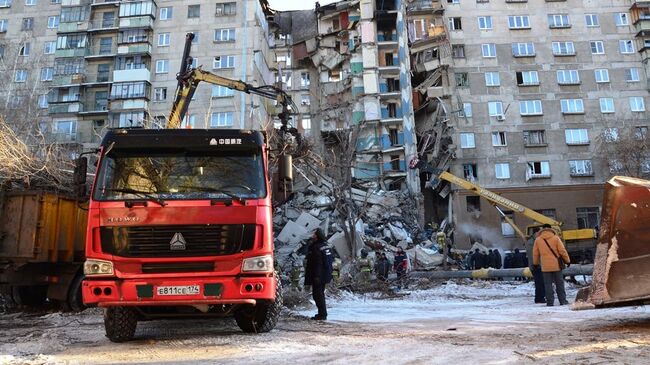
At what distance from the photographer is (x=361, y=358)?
524 centimetres

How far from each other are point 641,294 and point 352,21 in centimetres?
4427

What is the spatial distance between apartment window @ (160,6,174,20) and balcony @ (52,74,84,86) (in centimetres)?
880

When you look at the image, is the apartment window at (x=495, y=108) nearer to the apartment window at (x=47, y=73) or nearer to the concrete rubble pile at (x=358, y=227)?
the concrete rubble pile at (x=358, y=227)

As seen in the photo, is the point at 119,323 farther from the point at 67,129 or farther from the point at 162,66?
the point at 67,129

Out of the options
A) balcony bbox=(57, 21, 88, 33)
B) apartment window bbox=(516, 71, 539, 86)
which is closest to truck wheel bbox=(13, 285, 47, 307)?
apartment window bbox=(516, 71, 539, 86)

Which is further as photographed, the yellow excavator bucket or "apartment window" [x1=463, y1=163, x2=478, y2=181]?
"apartment window" [x1=463, y1=163, x2=478, y2=181]

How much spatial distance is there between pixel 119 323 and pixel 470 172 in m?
35.1

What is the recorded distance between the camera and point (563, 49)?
4088cm

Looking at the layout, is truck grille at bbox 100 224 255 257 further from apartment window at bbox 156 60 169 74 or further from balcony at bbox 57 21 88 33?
balcony at bbox 57 21 88 33

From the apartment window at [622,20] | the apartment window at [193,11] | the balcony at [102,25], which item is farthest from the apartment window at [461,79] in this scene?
the balcony at [102,25]

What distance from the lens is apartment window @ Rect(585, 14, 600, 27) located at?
1636 inches

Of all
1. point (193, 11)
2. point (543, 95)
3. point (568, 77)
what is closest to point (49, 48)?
point (193, 11)

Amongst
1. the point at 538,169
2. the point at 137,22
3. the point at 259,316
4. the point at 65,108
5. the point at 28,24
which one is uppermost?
the point at 28,24

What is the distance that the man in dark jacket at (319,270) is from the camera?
9.27m
